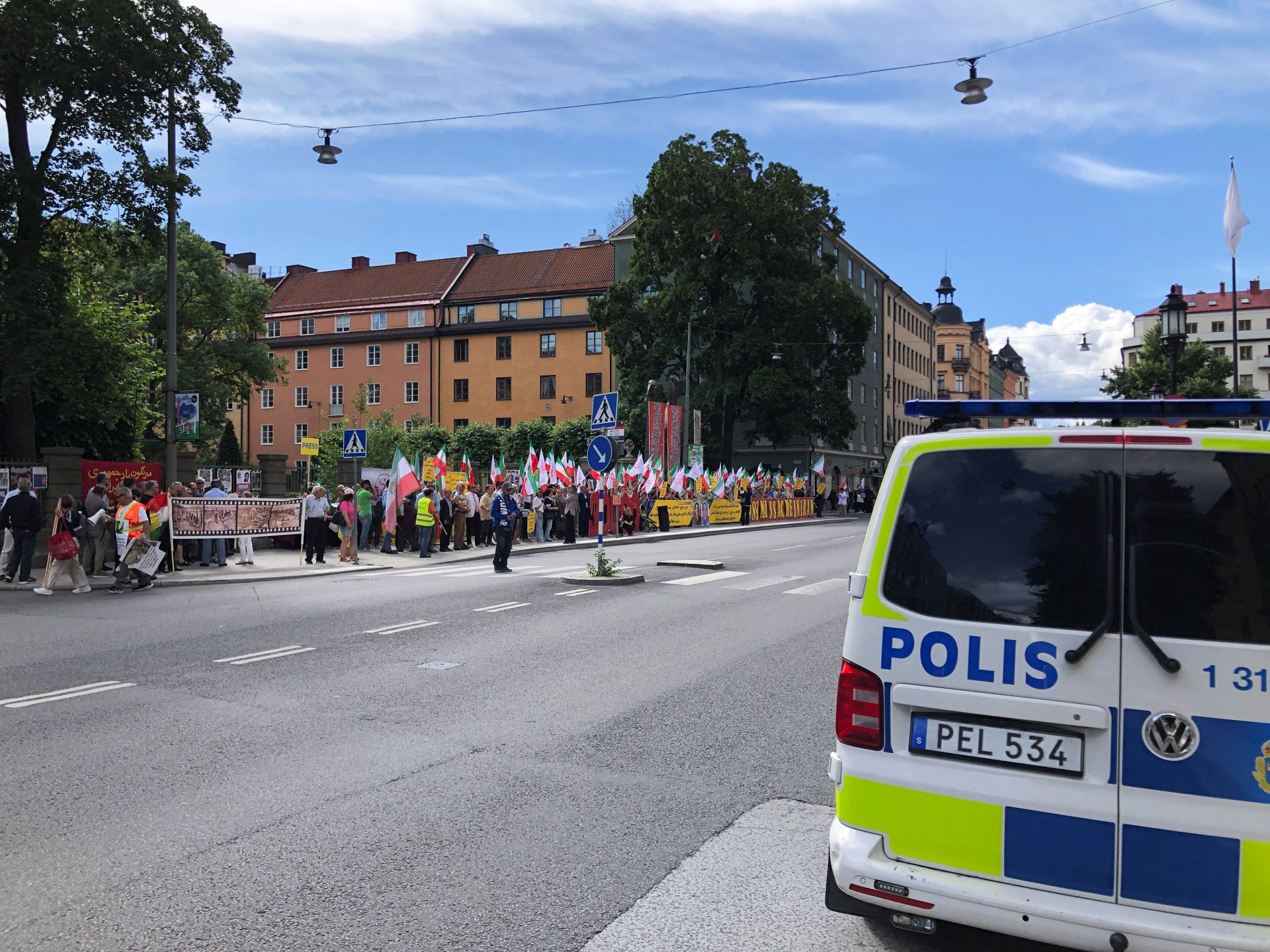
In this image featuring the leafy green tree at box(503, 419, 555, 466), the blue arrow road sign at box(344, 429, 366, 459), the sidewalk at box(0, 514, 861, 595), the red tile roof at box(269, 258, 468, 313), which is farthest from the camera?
the red tile roof at box(269, 258, 468, 313)

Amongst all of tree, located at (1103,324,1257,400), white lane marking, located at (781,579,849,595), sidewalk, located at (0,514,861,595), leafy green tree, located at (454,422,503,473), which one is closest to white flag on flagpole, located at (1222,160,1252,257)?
white lane marking, located at (781,579,849,595)

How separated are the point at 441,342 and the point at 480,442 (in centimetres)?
1170

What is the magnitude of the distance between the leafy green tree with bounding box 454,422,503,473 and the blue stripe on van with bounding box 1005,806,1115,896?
2467 inches

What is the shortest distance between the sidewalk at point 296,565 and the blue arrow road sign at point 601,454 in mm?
2989

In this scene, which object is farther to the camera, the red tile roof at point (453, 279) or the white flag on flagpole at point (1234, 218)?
the red tile roof at point (453, 279)

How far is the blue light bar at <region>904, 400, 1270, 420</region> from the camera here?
366cm

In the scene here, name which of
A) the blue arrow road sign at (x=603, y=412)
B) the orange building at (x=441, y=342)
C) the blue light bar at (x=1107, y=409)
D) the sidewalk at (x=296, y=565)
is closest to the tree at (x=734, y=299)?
the orange building at (x=441, y=342)

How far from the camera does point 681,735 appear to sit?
690 cm

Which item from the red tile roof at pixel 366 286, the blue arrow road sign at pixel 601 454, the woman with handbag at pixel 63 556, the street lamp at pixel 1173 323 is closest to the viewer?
the woman with handbag at pixel 63 556

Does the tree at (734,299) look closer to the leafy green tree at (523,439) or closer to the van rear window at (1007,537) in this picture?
the leafy green tree at (523,439)

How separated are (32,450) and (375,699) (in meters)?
20.0

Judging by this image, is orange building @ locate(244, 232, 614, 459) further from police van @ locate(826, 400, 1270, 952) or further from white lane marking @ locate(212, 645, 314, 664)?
police van @ locate(826, 400, 1270, 952)

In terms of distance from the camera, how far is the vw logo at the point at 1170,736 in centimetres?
310

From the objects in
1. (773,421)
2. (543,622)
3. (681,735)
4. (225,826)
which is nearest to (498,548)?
(543,622)
